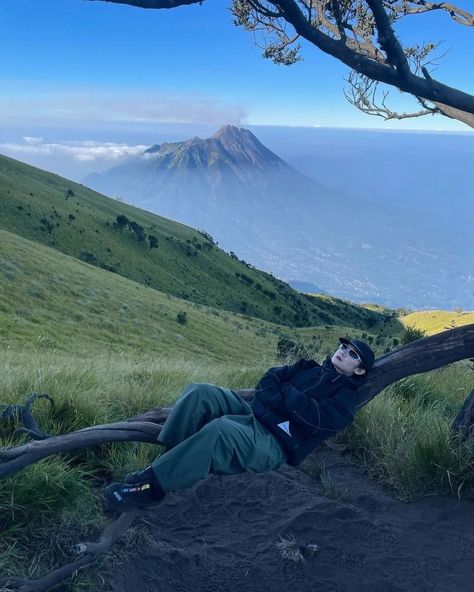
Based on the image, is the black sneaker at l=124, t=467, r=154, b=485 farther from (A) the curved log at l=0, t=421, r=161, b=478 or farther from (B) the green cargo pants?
(A) the curved log at l=0, t=421, r=161, b=478

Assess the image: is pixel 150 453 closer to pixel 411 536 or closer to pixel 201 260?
pixel 411 536

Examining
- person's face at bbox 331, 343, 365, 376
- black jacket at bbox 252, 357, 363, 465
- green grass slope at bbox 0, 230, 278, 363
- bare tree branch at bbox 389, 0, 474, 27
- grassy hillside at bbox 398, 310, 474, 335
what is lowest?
green grass slope at bbox 0, 230, 278, 363

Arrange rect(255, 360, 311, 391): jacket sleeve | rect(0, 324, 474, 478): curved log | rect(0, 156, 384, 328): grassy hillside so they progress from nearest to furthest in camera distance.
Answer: rect(0, 324, 474, 478): curved log → rect(255, 360, 311, 391): jacket sleeve → rect(0, 156, 384, 328): grassy hillside

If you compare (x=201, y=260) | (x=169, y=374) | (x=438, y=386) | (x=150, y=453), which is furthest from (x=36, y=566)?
(x=201, y=260)

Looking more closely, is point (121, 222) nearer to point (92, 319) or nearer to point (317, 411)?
point (92, 319)

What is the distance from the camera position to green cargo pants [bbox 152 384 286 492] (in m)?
3.72

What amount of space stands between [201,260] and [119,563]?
60682mm

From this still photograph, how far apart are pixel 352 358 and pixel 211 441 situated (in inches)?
61.0

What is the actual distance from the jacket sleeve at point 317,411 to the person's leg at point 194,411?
19.1 inches

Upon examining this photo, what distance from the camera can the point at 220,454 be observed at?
12.9 ft

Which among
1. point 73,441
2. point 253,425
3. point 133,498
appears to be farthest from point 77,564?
point 253,425

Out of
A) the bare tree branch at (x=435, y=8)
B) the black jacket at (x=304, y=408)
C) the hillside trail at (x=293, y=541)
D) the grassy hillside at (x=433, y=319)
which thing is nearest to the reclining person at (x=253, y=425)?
the black jacket at (x=304, y=408)

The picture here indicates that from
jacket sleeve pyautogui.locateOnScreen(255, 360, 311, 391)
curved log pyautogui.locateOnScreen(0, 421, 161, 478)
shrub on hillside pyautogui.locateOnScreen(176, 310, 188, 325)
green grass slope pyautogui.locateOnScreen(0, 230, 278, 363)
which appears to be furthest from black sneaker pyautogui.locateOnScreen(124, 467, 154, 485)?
shrub on hillside pyautogui.locateOnScreen(176, 310, 188, 325)

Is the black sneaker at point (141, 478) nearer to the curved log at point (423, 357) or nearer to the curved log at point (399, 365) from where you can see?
the curved log at point (399, 365)
